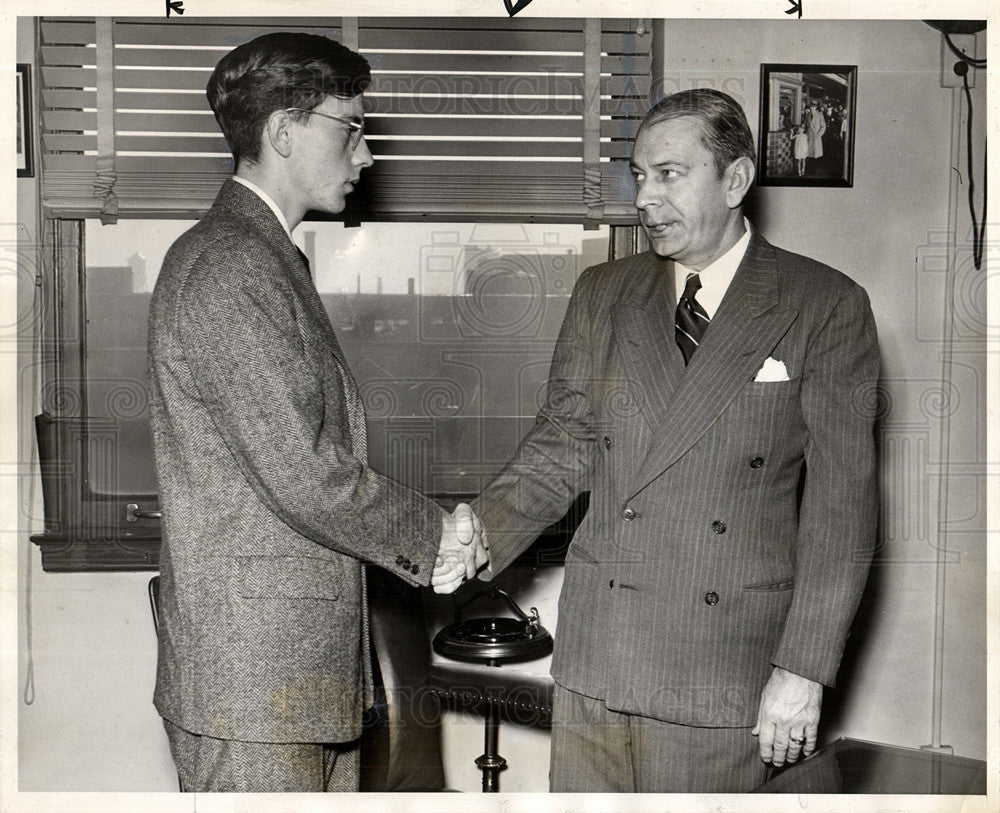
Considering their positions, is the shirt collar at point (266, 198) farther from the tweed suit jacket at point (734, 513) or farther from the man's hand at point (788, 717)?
the man's hand at point (788, 717)

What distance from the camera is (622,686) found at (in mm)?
1615

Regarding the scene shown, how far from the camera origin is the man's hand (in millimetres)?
1527

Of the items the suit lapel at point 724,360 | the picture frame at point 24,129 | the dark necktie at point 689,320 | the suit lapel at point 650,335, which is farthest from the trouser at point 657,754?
the picture frame at point 24,129

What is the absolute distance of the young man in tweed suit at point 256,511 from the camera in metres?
1.46

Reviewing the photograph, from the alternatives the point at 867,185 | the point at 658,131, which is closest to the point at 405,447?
the point at 658,131

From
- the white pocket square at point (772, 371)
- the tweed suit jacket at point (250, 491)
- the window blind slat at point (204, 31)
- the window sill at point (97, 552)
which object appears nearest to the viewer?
the tweed suit jacket at point (250, 491)

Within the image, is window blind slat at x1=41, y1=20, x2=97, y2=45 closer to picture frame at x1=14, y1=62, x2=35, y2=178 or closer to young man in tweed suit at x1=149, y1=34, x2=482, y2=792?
picture frame at x1=14, y1=62, x2=35, y2=178

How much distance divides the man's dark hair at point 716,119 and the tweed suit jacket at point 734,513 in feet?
0.50

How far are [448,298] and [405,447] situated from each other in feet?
1.02

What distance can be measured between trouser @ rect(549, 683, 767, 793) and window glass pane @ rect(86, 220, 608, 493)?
52 cm

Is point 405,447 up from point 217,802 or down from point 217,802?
up

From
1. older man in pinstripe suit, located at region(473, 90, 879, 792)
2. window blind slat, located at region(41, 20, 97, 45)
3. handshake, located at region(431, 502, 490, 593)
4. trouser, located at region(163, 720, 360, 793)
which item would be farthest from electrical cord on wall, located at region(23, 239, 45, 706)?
older man in pinstripe suit, located at region(473, 90, 879, 792)

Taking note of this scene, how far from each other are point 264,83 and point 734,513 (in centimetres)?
102

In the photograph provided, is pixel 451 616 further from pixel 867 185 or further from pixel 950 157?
pixel 950 157
